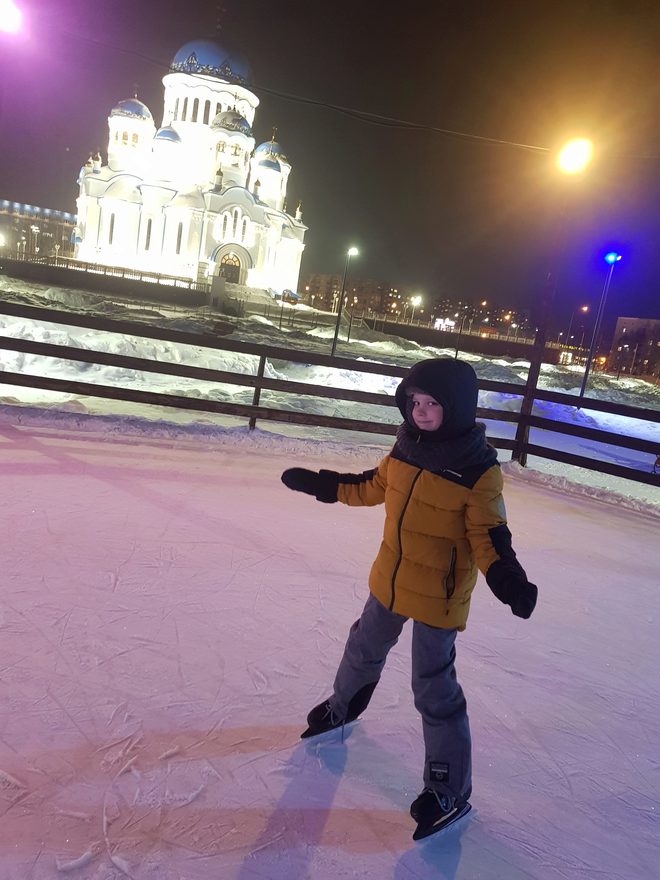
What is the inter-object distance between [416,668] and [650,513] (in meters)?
6.06

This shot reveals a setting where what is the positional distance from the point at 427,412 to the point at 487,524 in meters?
0.45

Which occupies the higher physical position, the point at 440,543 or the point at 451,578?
the point at 440,543

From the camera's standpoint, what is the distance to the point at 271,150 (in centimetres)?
5434

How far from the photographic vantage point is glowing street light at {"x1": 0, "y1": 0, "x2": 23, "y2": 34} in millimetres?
5755

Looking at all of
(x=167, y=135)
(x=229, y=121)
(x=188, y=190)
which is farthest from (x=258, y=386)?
(x=229, y=121)

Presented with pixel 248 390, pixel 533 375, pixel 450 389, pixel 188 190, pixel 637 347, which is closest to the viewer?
pixel 450 389

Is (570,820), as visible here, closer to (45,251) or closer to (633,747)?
Answer: (633,747)

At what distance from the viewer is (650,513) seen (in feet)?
23.2

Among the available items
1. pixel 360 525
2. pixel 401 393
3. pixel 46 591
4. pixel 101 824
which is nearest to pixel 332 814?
pixel 101 824

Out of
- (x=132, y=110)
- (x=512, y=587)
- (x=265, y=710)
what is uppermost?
(x=132, y=110)

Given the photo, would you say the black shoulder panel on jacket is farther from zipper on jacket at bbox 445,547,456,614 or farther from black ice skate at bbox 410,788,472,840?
black ice skate at bbox 410,788,472,840

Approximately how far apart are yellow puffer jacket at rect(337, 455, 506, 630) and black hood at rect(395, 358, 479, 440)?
18cm

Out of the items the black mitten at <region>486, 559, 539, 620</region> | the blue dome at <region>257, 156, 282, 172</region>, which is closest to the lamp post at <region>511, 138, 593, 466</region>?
the black mitten at <region>486, 559, 539, 620</region>

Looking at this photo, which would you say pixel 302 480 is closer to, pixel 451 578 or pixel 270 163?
pixel 451 578
